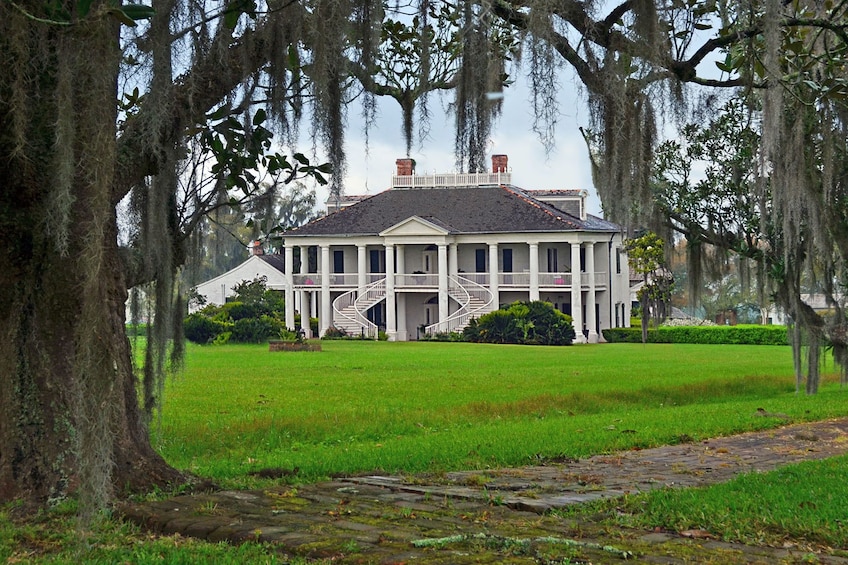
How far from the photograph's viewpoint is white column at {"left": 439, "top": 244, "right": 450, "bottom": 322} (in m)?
47.4

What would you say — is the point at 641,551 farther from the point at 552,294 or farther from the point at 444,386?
the point at 552,294

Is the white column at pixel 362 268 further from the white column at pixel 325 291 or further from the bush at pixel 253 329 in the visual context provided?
the bush at pixel 253 329

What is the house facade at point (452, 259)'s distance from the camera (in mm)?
46562

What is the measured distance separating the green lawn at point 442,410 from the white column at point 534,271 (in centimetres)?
2017

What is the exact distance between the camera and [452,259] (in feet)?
159

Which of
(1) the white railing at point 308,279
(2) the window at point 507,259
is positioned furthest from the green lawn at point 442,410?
(1) the white railing at point 308,279

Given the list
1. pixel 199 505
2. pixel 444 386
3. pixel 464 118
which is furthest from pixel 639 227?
pixel 199 505

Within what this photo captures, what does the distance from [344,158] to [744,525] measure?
345cm

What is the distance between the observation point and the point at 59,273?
22.2 ft

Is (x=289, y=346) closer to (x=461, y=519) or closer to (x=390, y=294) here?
(x=390, y=294)

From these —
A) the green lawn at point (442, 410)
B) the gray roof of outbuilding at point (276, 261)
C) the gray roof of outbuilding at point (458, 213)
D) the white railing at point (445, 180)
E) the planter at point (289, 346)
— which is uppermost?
the white railing at point (445, 180)

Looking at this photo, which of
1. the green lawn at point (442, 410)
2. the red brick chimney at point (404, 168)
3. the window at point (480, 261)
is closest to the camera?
the green lawn at point (442, 410)

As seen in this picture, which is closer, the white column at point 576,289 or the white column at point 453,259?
the white column at point 576,289

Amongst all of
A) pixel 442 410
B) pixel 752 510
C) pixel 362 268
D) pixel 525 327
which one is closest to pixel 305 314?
pixel 362 268
